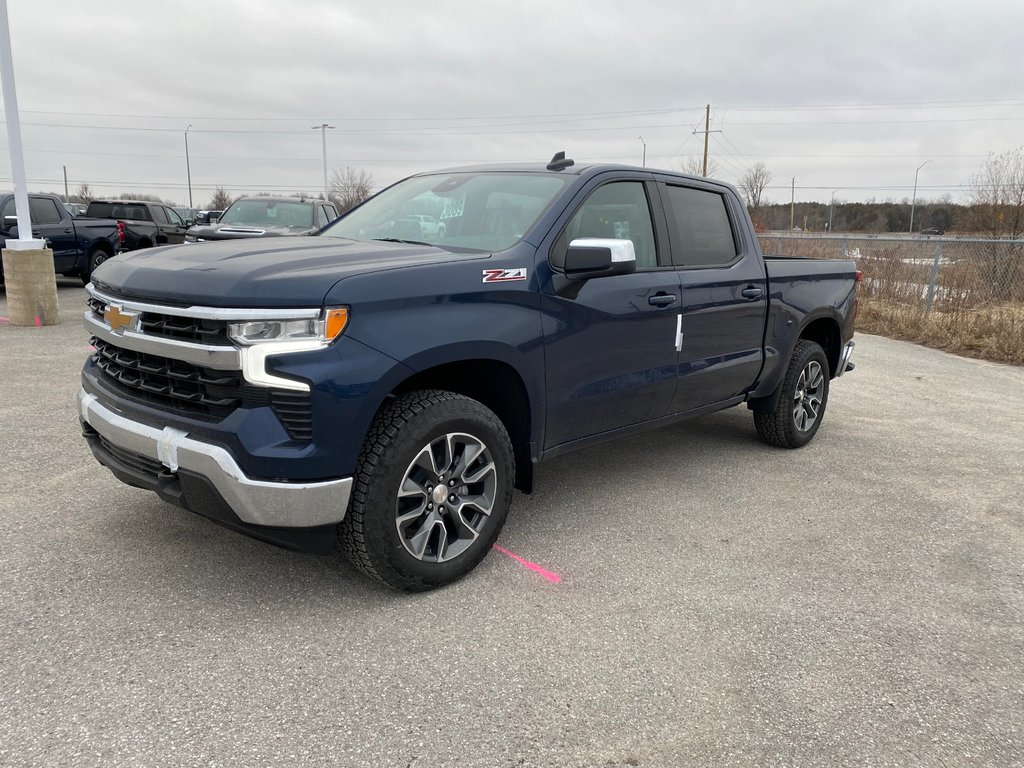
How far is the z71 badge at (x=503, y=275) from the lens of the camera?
11.0 feet

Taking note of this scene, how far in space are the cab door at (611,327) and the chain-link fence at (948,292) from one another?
27.3ft

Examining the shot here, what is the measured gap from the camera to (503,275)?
11.2 feet

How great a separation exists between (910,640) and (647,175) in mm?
2741

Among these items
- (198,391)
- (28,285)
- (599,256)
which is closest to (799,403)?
(599,256)

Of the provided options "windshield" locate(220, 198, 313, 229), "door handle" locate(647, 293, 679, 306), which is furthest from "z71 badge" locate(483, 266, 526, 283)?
"windshield" locate(220, 198, 313, 229)

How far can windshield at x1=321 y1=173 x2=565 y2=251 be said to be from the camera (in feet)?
12.6

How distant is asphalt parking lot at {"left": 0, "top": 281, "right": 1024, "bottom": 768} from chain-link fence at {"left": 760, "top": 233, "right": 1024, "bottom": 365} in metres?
7.37

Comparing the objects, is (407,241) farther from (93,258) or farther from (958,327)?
(93,258)

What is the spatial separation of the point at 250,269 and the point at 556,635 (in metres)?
1.86

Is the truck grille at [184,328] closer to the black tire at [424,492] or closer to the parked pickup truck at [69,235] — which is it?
the black tire at [424,492]

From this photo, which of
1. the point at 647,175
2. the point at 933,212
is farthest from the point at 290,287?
the point at 933,212

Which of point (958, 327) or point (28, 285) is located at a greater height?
point (28, 285)

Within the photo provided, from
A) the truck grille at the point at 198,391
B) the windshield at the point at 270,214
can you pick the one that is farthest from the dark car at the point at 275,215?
the truck grille at the point at 198,391

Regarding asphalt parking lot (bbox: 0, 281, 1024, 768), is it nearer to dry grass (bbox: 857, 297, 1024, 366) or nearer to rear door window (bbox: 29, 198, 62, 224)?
dry grass (bbox: 857, 297, 1024, 366)
